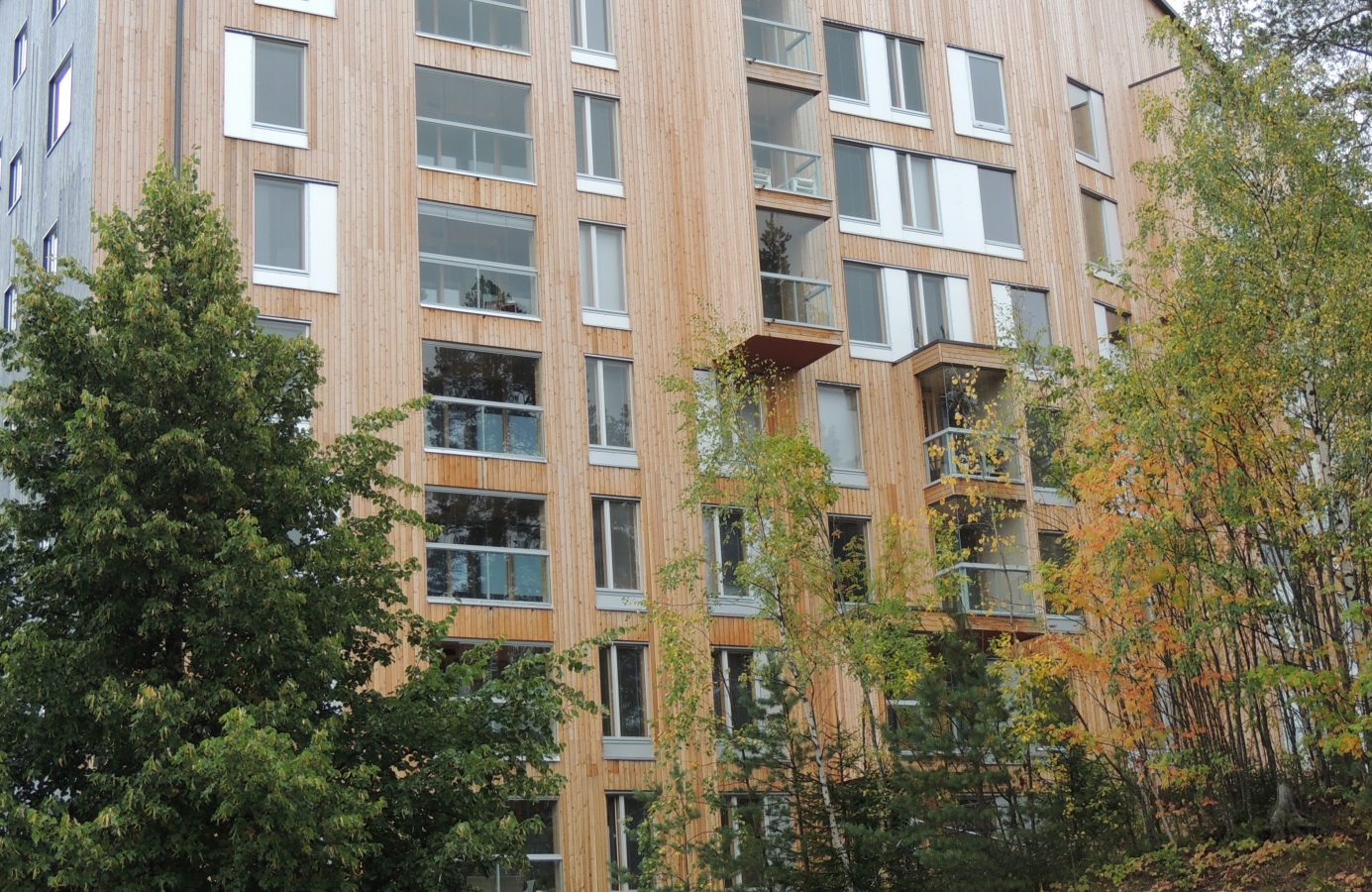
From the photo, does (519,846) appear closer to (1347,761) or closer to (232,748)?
(232,748)

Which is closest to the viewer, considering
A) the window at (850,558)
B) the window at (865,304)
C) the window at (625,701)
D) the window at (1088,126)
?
the window at (850,558)

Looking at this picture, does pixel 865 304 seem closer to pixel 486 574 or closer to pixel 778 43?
pixel 778 43

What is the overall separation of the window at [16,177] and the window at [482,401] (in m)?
11.2

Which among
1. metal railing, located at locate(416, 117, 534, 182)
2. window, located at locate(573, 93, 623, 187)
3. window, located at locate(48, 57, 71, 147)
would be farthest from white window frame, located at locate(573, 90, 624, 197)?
window, located at locate(48, 57, 71, 147)

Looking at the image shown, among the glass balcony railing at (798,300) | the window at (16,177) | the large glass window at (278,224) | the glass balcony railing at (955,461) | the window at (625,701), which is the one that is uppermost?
the window at (16,177)

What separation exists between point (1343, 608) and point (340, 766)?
43.8ft

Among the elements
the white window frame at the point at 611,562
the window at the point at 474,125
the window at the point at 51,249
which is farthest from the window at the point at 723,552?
the window at the point at 51,249

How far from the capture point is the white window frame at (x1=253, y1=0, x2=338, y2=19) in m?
33.4

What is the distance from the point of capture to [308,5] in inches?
1332

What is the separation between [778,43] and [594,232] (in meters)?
6.57

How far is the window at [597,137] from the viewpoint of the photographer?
35969 millimetres

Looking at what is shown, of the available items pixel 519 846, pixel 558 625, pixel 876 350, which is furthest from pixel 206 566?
pixel 876 350

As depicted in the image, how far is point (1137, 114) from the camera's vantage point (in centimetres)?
4353

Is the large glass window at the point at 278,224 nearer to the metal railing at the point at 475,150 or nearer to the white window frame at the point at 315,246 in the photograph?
the white window frame at the point at 315,246
